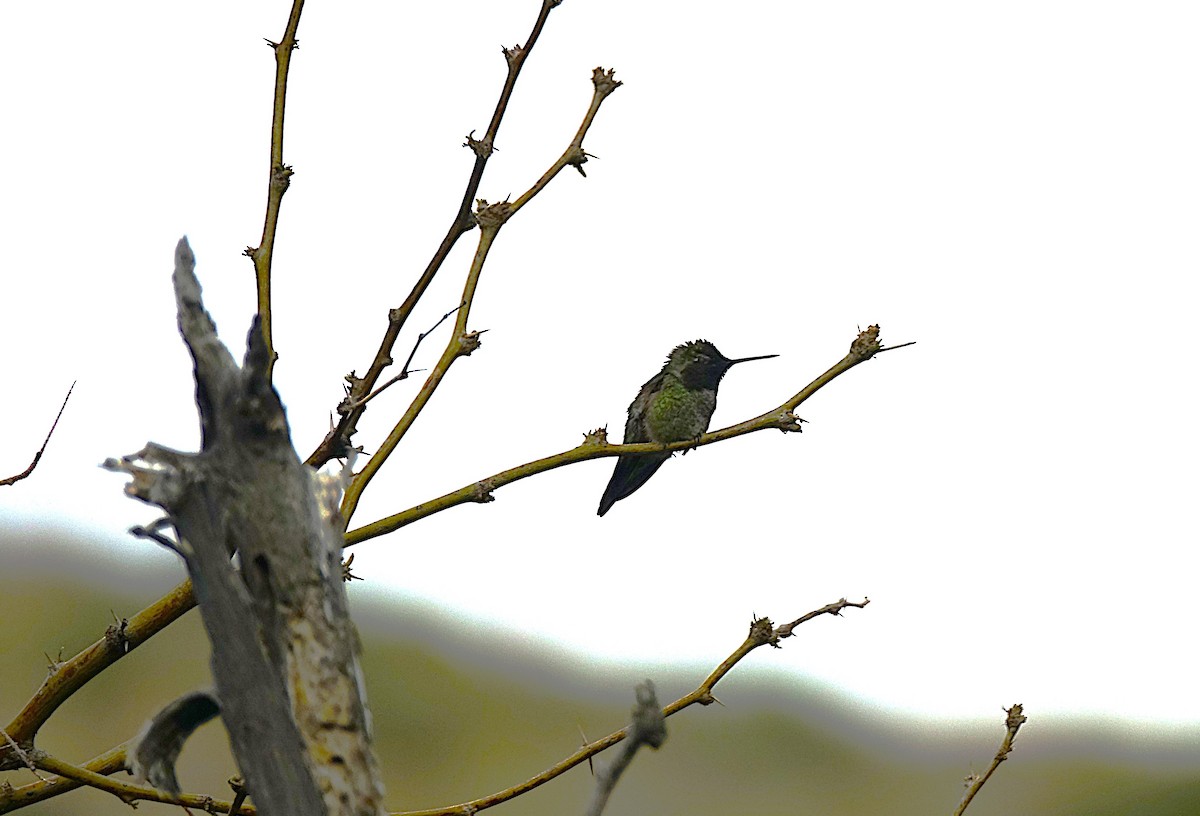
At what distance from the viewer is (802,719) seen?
32.3m

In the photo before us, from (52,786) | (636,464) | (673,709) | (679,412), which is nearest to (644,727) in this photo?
(673,709)

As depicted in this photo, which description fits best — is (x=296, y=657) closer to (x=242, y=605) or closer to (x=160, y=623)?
(x=242, y=605)

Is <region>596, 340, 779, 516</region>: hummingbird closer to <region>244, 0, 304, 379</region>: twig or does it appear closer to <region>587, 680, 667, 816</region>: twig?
<region>244, 0, 304, 379</region>: twig

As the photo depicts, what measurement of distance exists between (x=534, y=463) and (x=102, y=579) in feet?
101

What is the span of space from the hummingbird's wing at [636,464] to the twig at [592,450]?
120 inches

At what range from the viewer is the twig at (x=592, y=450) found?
357 centimetres

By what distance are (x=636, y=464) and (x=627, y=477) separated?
122 millimetres

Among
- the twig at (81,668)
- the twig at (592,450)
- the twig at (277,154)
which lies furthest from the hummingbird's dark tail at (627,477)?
the twig at (81,668)

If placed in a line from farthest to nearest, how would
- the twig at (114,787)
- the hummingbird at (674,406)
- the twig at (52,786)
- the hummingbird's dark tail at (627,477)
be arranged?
the hummingbird at (674,406) → the hummingbird's dark tail at (627,477) → the twig at (52,786) → the twig at (114,787)

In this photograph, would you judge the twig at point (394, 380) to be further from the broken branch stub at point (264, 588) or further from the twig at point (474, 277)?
the broken branch stub at point (264, 588)

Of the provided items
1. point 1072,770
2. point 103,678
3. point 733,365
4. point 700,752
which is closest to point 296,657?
point 733,365

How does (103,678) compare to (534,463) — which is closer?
(534,463)

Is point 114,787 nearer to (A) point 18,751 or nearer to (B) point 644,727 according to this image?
(A) point 18,751

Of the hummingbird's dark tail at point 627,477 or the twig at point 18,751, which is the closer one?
the twig at point 18,751
